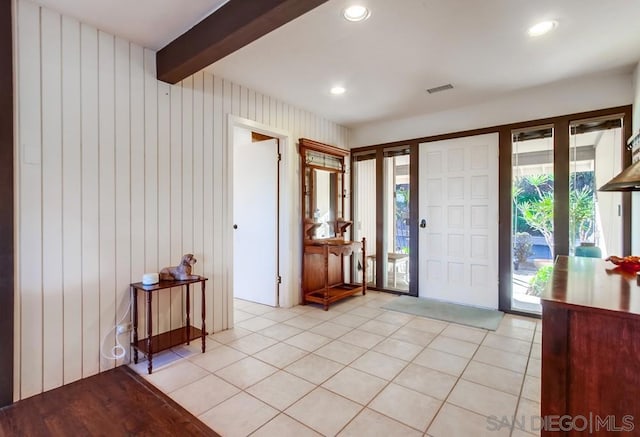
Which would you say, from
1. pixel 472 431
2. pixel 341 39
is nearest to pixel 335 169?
pixel 341 39

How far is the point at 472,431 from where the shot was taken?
5.47 ft

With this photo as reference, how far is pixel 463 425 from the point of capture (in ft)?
5.63

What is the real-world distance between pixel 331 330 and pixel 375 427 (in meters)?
1.43

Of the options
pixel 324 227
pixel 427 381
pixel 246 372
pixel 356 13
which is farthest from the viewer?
pixel 324 227

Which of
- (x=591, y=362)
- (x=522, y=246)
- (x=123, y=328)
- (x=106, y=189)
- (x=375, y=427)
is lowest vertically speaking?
(x=375, y=427)

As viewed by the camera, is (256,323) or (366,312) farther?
(366,312)

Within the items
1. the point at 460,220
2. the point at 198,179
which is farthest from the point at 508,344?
the point at 198,179

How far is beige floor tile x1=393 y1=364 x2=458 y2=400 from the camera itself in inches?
80.6

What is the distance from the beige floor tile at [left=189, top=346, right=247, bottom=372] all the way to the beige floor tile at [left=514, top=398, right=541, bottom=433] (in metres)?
1.91

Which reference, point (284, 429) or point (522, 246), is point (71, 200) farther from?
point (522, 246)

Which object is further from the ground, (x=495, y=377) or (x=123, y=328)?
(x=123, y=328)

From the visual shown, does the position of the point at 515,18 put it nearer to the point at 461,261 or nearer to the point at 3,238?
the point at 461,261

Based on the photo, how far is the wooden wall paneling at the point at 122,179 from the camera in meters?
2.35

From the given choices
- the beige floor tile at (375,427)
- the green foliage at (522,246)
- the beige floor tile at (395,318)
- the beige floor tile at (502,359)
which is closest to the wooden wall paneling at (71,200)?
the beige floor tile at (375,427)
